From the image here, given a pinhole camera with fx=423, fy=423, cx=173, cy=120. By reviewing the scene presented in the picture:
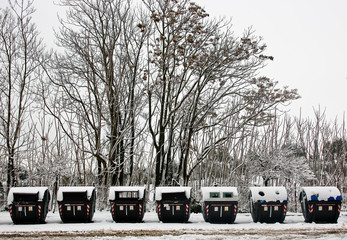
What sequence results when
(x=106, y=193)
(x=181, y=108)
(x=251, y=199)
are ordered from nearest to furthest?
1. (x=251, y=199)
2. (x=106, y=193)
3. (x=181, y=108)

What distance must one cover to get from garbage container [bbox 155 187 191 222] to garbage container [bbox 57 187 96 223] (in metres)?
2.59

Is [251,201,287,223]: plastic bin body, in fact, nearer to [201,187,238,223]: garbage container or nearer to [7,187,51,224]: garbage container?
[201,187,238,223]: garbage container

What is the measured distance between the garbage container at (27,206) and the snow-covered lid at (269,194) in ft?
25.9

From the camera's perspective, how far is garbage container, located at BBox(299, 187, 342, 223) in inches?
623

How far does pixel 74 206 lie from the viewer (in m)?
15.6

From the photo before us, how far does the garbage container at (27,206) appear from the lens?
15.2 meters

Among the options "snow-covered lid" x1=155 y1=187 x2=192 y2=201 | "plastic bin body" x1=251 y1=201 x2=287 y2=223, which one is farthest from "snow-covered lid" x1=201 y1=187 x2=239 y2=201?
"plastic bin body" x1=251 y1=201 x2=287 y2=223

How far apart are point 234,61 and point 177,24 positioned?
3.85 metres

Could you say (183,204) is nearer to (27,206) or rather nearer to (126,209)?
(126,209)

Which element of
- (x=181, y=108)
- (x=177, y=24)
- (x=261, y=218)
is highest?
(x=177, y=24)

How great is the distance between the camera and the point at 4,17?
23922 mm

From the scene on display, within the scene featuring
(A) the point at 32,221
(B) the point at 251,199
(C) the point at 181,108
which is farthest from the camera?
(C) the point at 181,108

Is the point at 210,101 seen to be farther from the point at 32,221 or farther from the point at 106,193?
the point at 32,221

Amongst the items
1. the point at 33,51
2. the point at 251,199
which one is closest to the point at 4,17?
the point at 33,51
